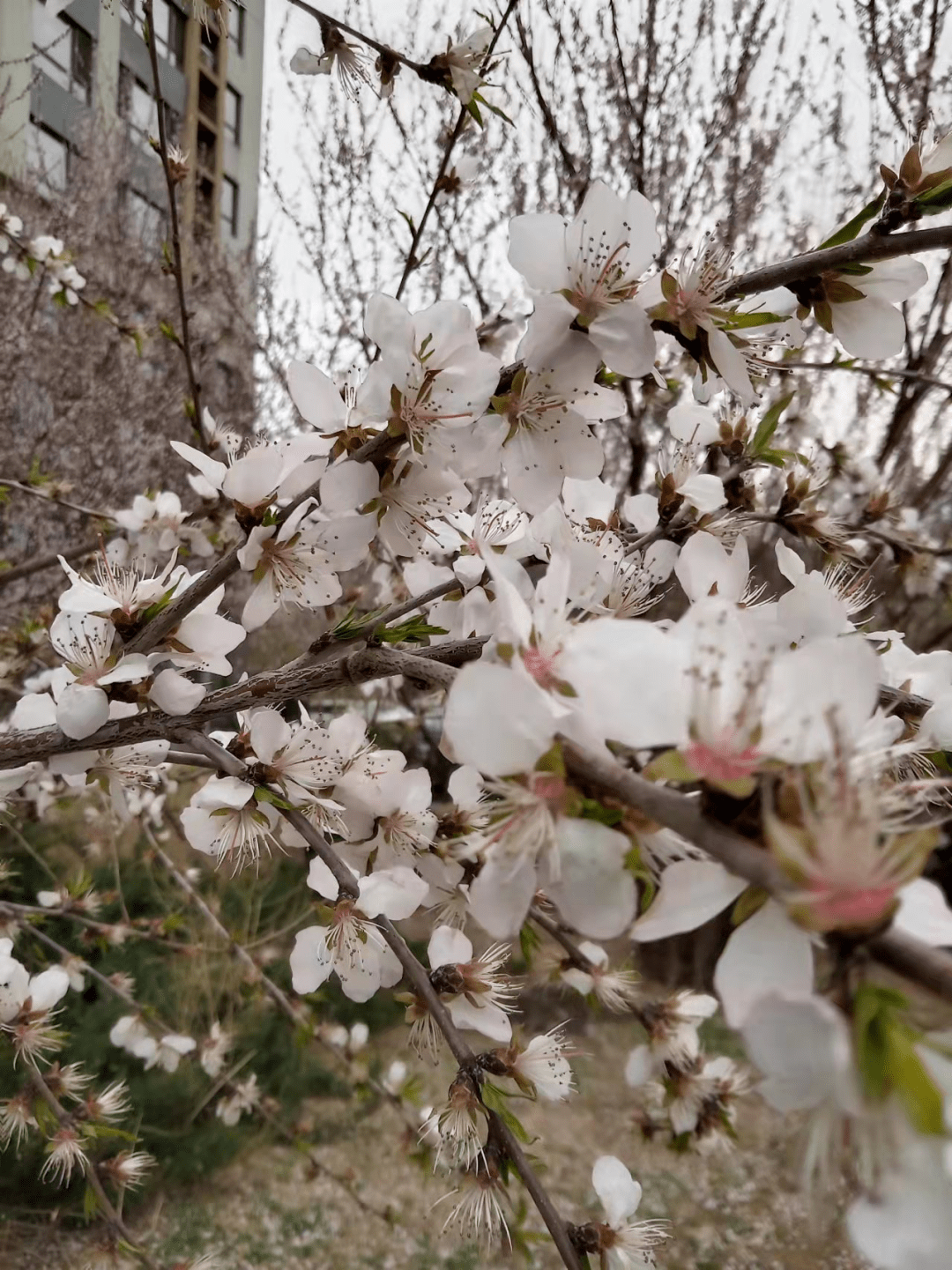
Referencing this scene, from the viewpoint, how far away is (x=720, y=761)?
296 millimetres

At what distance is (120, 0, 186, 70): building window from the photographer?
88 cm

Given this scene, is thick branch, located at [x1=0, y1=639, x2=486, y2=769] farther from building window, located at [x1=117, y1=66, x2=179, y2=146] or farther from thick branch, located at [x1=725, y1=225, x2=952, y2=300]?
building window, located at [x1=117, y1=66, x2=179, y2=146]

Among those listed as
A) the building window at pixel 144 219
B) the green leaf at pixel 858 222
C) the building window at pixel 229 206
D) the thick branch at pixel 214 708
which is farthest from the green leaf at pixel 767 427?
the building window at pixel 144 219

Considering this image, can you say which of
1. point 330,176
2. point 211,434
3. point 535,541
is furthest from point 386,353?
point 330,176

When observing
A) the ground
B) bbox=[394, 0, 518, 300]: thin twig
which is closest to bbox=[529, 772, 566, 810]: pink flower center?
bbox=[394, 0, 518, 300]: thin twig

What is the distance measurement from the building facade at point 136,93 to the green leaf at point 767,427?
0.64 meters

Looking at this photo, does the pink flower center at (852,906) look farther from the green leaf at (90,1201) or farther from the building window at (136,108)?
the building window at (136,108)

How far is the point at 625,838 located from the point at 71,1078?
107cm

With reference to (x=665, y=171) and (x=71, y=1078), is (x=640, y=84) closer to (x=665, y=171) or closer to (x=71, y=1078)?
(x=665, y=171)

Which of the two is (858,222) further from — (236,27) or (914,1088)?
(236,27)

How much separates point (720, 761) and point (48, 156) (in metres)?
2.59

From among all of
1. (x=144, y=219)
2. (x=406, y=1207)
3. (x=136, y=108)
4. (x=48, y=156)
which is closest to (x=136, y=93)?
(x=136, y=108)

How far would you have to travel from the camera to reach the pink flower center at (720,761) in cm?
29

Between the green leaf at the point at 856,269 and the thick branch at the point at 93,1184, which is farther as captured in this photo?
the thick branch at the point at 93,1184
